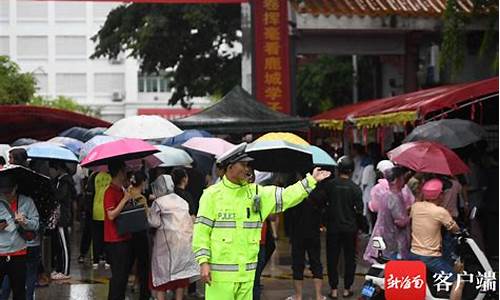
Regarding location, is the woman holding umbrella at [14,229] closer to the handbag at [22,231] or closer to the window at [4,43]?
the handbag at [22,231]

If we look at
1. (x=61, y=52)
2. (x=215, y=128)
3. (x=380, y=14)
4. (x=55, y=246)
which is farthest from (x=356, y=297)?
(x=61, y=52)

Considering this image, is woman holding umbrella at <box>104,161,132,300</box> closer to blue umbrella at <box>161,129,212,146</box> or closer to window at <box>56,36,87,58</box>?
blue umbrella at <box>161,129,212,146</box>

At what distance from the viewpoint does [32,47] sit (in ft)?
209

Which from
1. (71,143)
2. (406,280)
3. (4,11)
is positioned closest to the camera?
(406,280)

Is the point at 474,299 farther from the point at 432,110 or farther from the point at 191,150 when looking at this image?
the point at 191,150

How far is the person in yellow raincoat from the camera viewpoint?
6836mm

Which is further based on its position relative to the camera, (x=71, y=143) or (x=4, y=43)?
(x=4, y=43)

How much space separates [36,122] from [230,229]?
10821 millimetres

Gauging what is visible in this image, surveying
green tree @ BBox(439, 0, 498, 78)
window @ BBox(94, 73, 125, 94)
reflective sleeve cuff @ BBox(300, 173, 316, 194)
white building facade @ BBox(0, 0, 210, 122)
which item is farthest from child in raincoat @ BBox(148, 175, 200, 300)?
window @ BBox(94, 73, 125, 94)

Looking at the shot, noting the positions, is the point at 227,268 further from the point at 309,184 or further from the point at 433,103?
the point at 433,103

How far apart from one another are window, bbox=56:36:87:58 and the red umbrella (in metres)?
56.0

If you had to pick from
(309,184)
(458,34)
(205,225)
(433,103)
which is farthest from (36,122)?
(309,184)

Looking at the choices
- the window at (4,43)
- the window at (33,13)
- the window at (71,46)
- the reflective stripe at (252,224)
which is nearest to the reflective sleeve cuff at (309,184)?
the reflective stripe at (252,224)

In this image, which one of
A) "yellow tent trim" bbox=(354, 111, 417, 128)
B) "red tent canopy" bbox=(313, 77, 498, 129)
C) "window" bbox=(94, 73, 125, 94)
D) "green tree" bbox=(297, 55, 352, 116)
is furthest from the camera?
"window" bbox=(94, 73, 125, 94)
